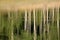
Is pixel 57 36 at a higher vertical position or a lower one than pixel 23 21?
lower

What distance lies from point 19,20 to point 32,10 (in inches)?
5.8

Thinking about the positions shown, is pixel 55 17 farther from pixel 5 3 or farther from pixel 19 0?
pixel 5 3

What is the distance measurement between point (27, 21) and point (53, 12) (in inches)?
9.6

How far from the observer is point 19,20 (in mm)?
1563

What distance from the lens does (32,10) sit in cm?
152

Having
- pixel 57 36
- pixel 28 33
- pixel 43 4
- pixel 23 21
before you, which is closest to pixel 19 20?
pixel 23 21

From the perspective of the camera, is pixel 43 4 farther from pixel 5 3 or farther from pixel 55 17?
pixel 5 3

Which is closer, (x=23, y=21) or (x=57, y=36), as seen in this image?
(x=57, y=36)

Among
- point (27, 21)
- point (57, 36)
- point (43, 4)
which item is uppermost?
point (43, 4)

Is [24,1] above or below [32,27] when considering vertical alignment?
above

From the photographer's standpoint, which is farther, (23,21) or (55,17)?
(23,21)

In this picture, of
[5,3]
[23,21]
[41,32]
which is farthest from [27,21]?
[5,3]

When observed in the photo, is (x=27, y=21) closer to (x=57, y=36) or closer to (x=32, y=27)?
(x=32, y=27)

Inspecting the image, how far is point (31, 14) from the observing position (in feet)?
5.03
